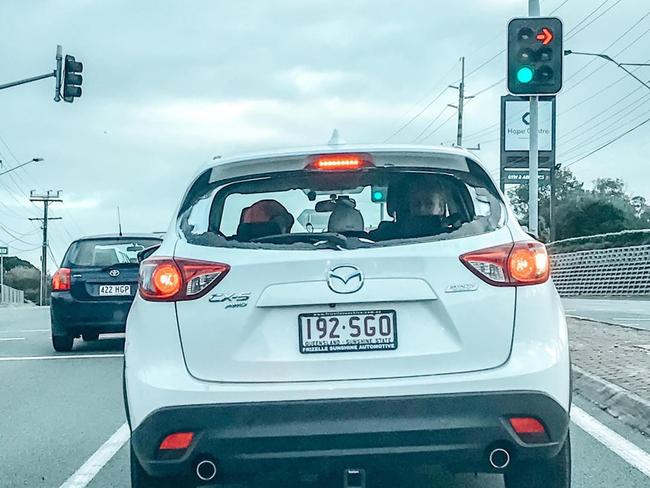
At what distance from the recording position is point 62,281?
1338 cm

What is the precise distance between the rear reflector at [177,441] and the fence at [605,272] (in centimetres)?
3731

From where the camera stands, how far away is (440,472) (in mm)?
6207

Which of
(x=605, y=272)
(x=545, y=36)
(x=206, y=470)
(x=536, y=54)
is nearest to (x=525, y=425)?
(x=206, y=470)

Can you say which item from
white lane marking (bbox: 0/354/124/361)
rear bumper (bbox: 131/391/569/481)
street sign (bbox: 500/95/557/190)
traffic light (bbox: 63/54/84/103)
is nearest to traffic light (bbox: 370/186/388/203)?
rear bumper (bbox: 131/391/569/481)

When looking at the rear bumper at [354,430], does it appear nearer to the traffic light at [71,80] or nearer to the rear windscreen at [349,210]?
the rear windscreen at [349,210]

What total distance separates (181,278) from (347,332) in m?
0.71

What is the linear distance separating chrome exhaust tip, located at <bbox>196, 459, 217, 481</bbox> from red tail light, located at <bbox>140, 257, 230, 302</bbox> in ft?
2.15

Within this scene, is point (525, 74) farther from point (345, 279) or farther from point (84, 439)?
point (345, 279)

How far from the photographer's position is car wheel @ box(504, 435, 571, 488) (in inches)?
177

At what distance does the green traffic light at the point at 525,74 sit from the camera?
12.1 meters

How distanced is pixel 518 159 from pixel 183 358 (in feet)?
183

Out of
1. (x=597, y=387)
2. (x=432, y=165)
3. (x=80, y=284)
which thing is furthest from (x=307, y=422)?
(x=80, y=284)

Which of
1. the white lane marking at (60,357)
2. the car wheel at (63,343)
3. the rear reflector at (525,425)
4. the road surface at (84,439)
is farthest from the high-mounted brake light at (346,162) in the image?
the car wheel at (63,343)

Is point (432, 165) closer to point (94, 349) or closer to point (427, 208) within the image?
point (427, 208)
